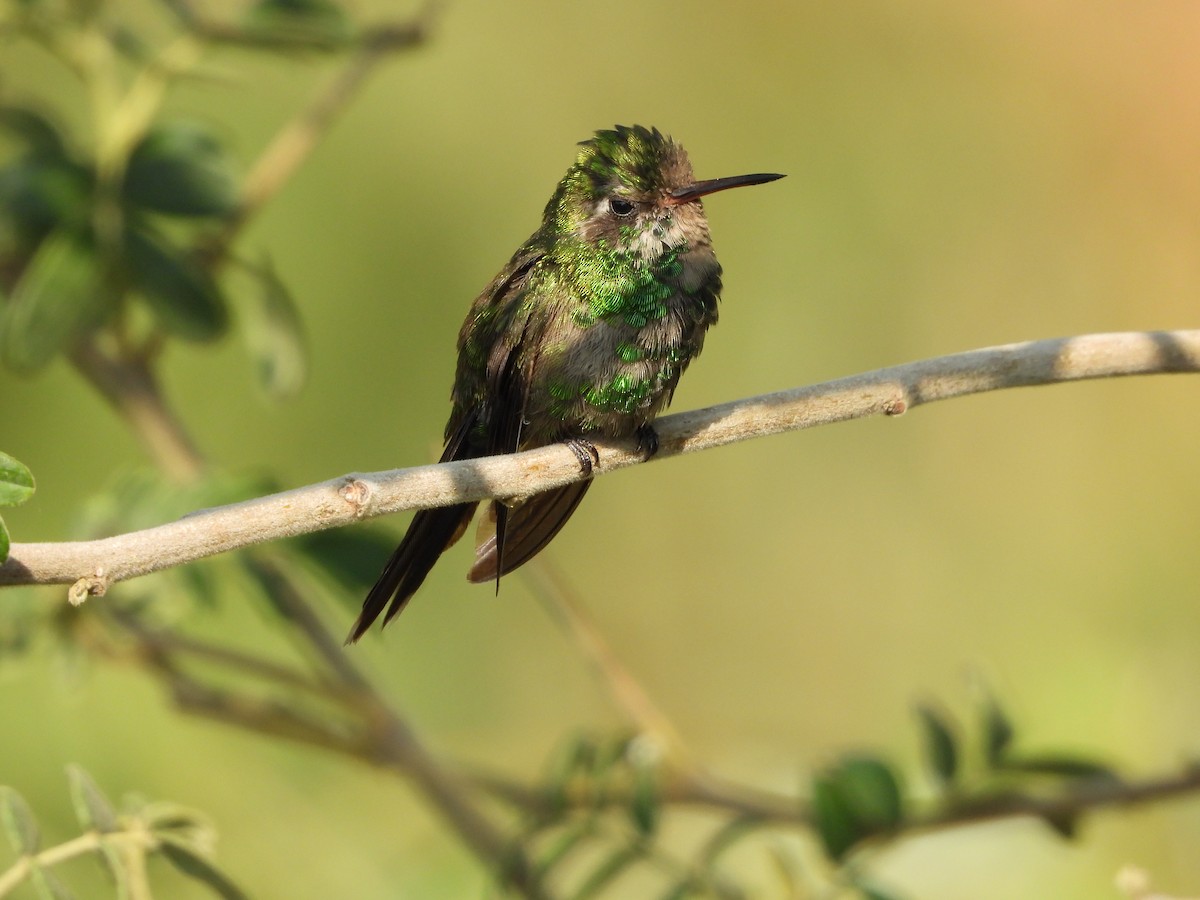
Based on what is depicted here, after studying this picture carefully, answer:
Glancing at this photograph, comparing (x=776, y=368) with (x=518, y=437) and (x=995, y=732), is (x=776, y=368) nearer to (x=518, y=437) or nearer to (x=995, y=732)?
(x=518, y=437)

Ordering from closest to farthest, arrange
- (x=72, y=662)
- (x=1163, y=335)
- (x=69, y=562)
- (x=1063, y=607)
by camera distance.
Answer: (x=69, y=562) → (x=1163, y=335) → (x=72, y=662) → (x=1063, y=607)

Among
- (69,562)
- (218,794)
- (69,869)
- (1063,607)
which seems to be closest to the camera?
(69,562)

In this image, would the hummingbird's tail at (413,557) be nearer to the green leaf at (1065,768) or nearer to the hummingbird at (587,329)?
the hummingbird at (587,329)

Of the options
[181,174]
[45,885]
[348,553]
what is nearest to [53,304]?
[181,174]

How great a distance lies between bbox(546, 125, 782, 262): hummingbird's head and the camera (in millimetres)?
2412

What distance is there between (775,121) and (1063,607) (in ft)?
5.97

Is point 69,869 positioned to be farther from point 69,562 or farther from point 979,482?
point 979,482

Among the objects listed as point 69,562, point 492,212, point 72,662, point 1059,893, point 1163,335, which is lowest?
point 1059,893

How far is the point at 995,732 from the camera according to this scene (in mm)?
2139

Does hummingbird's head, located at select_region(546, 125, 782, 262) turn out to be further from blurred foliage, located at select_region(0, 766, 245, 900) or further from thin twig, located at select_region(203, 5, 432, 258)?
blurred foliage, located at select_region(0, 766, 245, 900)

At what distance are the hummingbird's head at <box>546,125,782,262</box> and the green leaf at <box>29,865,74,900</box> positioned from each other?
1428mm

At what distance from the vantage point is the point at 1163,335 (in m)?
1.75

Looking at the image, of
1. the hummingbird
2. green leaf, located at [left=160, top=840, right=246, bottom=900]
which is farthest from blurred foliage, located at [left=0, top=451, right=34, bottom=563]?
the hummingbird

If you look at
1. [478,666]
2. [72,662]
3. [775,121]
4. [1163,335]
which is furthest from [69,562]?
[775,121]
